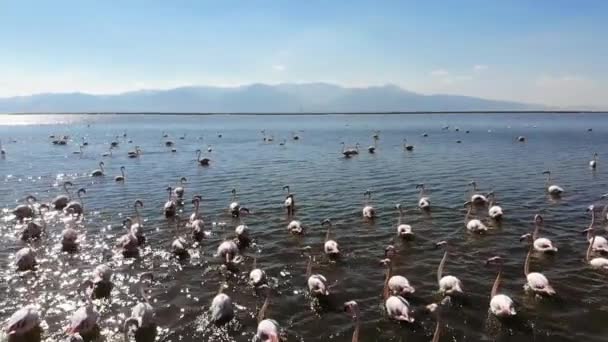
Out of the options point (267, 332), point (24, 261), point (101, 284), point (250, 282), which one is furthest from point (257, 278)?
point (24, 261)

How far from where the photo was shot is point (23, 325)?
1347 centimetres

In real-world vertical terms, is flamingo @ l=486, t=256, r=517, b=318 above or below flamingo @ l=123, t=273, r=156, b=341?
above

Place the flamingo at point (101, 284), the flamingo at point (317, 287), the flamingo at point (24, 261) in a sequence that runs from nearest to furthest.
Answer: the flamingo at point (317, 287) → the flamingo at point (101, 284) → the flamingo at point (24, 261)

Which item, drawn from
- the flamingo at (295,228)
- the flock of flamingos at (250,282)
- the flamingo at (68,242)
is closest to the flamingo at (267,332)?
the flock of flamingos at (250,282)

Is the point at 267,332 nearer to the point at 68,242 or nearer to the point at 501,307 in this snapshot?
the point at 501,307

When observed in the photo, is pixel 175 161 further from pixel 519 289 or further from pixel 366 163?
pixel 519 289

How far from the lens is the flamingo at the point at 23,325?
13.4 metres

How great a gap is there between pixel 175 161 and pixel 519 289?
43.5 meters

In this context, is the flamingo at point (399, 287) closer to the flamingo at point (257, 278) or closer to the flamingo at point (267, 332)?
the flamingo at point (267, 332)

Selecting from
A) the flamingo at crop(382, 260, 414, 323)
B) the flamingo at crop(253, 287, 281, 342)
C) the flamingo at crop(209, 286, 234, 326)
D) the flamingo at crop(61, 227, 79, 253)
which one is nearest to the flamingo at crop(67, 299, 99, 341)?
the flamingo at crop(209, 286, 234, 326)

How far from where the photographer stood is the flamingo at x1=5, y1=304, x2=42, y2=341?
44.1ft

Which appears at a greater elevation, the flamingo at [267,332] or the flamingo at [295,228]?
the flamingo at [295,228]

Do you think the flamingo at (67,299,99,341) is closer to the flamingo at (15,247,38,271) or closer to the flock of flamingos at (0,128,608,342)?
the flock of flamingos at (0,128,608,342)

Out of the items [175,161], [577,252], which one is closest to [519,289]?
[577,252]
